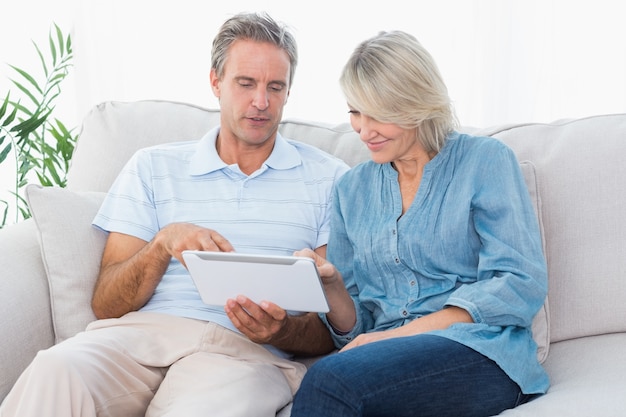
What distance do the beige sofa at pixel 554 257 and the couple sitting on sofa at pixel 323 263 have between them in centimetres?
8

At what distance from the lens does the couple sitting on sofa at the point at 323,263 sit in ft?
5.01

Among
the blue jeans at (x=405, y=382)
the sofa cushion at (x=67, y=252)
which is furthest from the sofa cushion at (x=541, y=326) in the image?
the sofa cushion at (x=67, y=252)

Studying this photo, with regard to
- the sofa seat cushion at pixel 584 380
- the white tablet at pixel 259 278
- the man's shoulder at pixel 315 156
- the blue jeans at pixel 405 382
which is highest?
the man's shoulder at pixel 315 156

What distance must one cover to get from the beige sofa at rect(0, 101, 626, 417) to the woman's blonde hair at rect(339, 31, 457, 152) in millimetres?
150

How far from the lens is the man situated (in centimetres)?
164

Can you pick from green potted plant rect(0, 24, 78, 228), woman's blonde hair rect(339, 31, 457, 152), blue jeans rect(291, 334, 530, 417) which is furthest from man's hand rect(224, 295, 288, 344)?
green potted plant rect(0, 24, 78, 228)

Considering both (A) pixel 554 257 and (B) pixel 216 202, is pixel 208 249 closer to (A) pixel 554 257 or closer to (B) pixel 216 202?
(B) pixel 216 202

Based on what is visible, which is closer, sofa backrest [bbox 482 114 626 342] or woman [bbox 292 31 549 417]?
woman [bbox 292 31 549 417]

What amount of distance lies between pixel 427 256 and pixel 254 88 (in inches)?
24.3

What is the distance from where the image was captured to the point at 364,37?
2990 mm

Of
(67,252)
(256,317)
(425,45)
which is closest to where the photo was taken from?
(256,317)

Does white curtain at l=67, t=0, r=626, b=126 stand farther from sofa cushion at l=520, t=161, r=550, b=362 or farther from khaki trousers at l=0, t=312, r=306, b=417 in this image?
khaki trousers at l=0, t=312, r=306, b=417

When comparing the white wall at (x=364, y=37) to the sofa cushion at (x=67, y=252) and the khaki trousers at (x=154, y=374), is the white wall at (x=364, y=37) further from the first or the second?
the khaki trousers at (x=154, y=374)

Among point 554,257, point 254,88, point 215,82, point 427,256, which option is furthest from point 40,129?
point 554,257
